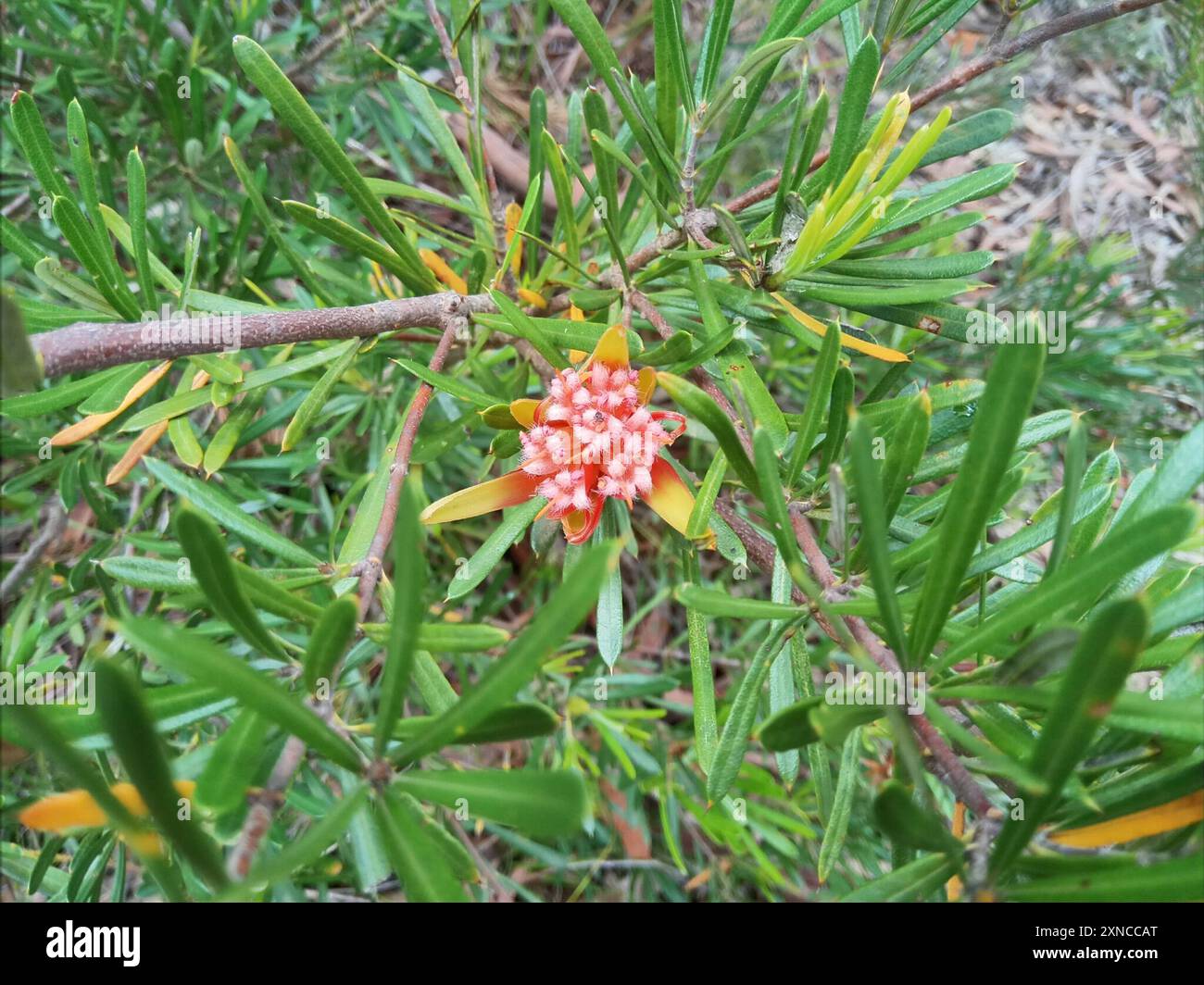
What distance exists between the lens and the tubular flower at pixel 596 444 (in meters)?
0.56

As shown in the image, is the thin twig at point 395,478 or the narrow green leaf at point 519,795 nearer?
the narrow green leaf at point 519,795

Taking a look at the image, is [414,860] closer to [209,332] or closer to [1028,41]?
[209,332]

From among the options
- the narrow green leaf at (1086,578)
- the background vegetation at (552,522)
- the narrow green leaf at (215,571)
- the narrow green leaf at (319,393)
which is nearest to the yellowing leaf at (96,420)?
the background vegetation at (552,522)

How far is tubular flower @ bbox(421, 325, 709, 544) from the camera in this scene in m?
0.56

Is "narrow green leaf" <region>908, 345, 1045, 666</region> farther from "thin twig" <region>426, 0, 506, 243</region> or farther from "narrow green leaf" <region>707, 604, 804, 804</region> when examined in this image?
"thin twig" <region>426, 0, 506, 243</region>

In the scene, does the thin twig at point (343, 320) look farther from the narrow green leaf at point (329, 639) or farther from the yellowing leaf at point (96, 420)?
the narrow green leaf at point (329, 639)

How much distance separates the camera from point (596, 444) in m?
0.55

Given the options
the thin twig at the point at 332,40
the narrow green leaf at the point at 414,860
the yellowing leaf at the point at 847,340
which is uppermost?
the thin twig at the point at 332,40

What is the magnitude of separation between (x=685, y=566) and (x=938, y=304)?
0.32 metres

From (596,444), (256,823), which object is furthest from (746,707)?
(256,823)

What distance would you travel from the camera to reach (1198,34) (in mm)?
1226

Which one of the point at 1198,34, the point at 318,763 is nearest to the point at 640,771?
the point at 318,763

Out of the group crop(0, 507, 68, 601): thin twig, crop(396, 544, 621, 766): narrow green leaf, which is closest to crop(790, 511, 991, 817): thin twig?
crop(396, 544, 621, 766): narrow green leaf

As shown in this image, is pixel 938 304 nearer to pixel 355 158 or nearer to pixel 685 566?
pixel 685 566
